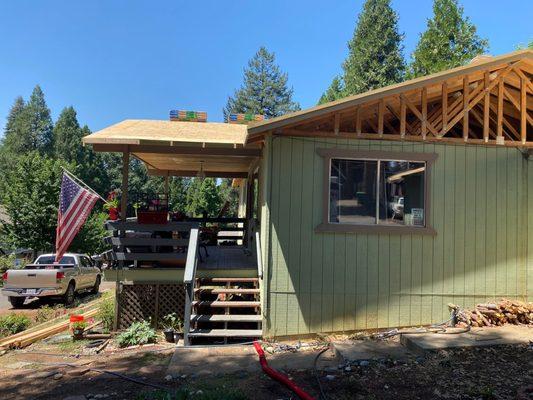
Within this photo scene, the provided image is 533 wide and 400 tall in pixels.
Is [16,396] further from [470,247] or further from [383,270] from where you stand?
[470,247]

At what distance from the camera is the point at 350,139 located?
7137 millimetres

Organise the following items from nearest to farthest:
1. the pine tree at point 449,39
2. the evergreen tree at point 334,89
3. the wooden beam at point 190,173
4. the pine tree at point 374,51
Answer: the wooden beam at point 190,173
the pine tree at point 449,39
the pine tree at point 374,51
the evergreen tree at point 334,89

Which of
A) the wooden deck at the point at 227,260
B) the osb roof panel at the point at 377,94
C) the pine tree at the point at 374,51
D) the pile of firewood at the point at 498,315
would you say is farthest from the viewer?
the pine tree at the point at 374,51

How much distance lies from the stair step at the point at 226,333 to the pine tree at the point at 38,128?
5733 centimetres

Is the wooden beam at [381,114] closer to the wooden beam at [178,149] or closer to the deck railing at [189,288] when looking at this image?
the wooden beam at [178,149]

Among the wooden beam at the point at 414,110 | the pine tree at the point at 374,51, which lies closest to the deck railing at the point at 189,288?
the wooden beam at the point at 414,110

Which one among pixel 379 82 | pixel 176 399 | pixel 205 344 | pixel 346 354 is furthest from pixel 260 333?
pixel 379 82

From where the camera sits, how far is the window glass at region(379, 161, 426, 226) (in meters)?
7.19

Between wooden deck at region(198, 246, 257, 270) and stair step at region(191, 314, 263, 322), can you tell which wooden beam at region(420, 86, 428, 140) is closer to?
wooden deck at region(198, 246, 257, 270)

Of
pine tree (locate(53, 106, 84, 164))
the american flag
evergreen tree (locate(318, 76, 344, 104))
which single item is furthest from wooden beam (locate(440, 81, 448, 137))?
pine tree (locate(53, 106, 84, 164))

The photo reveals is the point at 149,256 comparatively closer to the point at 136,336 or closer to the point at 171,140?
the point at 136,336

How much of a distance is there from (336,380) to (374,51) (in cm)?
3410

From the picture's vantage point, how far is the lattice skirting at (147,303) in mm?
7945

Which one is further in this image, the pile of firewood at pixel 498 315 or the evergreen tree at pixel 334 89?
the evergreen tree at pixel 334 89
